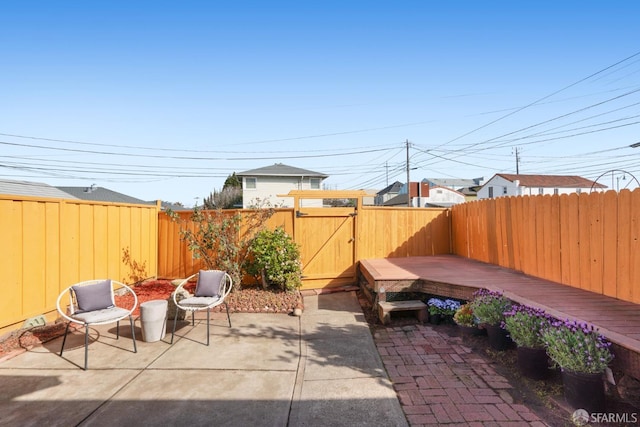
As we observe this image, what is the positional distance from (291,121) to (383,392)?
44.6ft

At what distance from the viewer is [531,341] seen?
2996 mm

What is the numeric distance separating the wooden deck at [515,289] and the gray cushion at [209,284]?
250 cm

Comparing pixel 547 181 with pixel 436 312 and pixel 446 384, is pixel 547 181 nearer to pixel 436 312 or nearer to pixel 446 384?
pixel 436 312

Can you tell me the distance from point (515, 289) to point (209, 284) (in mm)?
4367

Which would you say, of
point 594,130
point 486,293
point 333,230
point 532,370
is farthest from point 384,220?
point 594,130

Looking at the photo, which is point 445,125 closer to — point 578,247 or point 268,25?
point 268,25

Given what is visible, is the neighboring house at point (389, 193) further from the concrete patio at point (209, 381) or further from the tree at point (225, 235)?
the concrete patio at point (209, 381)

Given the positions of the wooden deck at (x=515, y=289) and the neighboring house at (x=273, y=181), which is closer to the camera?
the wooden deck at (x=515, y=289)

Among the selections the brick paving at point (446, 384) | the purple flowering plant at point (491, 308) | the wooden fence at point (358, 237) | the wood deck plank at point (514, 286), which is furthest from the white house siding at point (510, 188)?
the brick paving at point (446, 384)

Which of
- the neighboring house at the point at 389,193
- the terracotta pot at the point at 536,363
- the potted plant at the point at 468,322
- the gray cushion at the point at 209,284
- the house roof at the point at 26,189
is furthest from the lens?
the neighboring house at the point at 389,193

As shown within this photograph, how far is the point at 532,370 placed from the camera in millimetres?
2986

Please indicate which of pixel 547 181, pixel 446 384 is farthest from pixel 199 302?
pixel 547 181

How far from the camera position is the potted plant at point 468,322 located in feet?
13.4

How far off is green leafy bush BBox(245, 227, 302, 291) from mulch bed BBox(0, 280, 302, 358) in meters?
0.26
